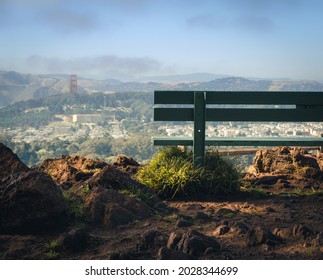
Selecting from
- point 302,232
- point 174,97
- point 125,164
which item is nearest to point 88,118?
point 125,164

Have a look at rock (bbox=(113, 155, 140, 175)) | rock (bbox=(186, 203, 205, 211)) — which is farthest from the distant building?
rock (bbox=(186, 203, 205, 211))

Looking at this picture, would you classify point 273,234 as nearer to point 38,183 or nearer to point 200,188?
point 38,183

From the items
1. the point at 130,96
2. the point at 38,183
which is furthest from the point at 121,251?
the point at 130,96

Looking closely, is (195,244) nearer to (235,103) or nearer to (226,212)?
(226,212)

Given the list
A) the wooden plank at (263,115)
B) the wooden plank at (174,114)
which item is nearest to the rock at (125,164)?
the wooden plank at (174,114)

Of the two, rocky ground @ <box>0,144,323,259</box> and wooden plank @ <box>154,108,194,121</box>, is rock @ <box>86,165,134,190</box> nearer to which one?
rocky ground @ <box>0,144,323,259</box>

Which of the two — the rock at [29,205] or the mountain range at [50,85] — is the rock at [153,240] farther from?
the mountain range at [50,85]
